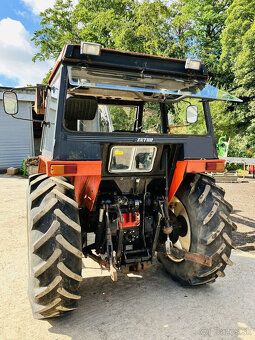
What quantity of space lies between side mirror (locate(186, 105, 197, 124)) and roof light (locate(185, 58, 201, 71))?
69 cm

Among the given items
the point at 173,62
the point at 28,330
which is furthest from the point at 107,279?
the point at 173,62

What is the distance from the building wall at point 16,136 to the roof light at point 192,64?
1244 cm

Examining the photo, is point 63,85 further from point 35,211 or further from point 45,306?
point 45,306

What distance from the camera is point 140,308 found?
2834 mm

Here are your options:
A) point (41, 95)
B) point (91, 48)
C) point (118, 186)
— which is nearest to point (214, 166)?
point (118, 186)

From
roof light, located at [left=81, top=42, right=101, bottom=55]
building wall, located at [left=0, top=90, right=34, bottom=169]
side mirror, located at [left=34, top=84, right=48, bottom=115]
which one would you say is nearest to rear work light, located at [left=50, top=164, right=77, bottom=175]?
roof light, located at [left=81, top=42, right=101, bottom=55]

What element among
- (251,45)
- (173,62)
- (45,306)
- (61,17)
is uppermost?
(61,17)

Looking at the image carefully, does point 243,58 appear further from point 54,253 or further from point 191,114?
point 54,253

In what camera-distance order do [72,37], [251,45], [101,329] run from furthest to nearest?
[72,37]
[251,45]
[101,329]

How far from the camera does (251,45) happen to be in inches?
695

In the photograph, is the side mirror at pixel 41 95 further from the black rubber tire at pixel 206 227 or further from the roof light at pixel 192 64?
the black rubber tire at pixel 206 227

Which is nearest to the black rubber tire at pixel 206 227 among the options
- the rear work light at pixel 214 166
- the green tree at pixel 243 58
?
the rear work light at pixel 214 166

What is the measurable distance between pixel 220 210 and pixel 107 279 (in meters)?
1.62

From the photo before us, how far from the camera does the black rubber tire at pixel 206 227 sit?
293 centimetres
